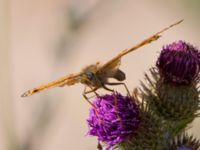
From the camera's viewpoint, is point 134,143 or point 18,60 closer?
point 134,143

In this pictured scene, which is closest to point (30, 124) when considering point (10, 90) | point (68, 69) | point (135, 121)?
point (10, 90)

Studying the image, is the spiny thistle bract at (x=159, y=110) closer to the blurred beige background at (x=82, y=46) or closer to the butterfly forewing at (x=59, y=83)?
the butterfly forewing at (x=59, y=83)

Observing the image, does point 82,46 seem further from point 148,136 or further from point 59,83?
point 59,83

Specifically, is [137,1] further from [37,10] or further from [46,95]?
[46,95]

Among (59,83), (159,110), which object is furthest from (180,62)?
(59,83)

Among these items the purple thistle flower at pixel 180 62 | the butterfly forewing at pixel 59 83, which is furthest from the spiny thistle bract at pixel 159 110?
the butterfly forewing at pixel 59 83

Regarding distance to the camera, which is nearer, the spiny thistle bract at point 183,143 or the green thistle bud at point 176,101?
the spiny thistle bract at point 183,143

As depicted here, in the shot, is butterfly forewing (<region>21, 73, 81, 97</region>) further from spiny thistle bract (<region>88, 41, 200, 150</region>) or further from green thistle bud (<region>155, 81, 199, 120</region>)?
green thistle bud (<region>155, 81, 199, 120</region>)
